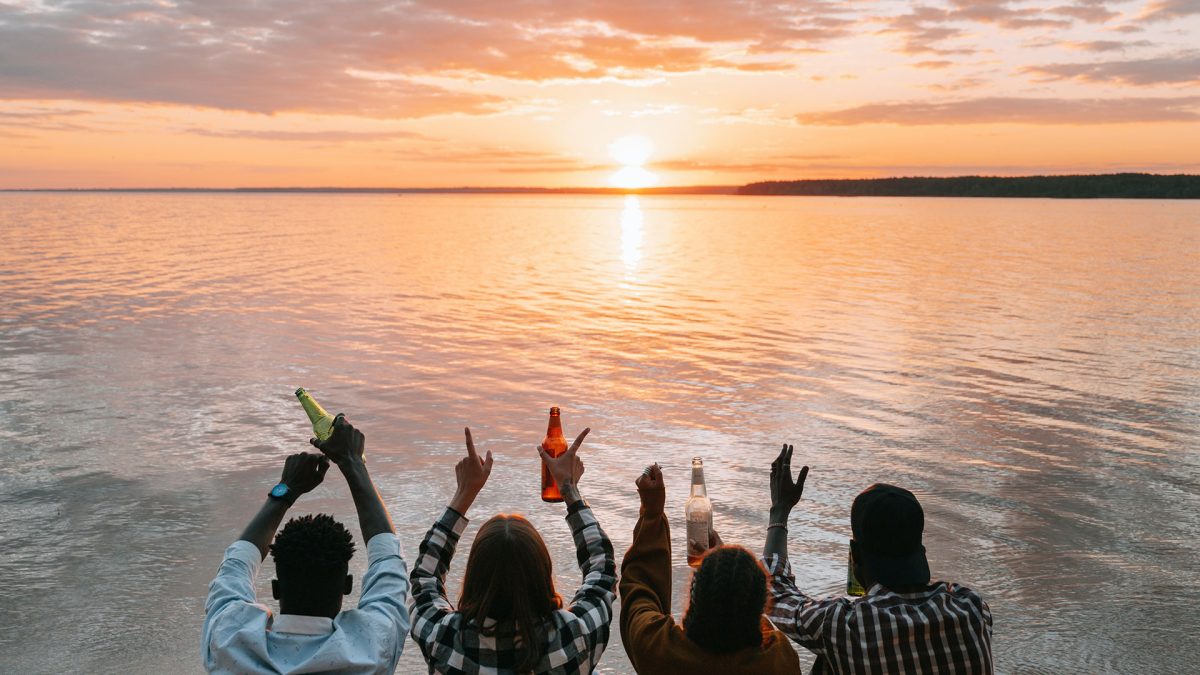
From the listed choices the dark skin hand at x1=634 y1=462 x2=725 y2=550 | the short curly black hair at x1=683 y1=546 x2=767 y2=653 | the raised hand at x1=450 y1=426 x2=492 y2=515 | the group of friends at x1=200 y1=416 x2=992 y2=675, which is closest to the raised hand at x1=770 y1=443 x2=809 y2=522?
the group of friends at x1=200 y1=416 x2=992 y2=675

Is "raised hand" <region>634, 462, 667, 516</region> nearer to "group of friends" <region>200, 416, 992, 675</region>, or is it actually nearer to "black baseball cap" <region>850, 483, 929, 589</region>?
"group of friends" <region>200, 416, 992, 675</region>

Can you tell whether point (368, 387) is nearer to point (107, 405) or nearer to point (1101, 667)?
point (107, 405)

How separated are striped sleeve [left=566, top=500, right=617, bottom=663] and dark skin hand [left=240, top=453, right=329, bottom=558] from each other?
3.07 feet

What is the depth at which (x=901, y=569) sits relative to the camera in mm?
3285

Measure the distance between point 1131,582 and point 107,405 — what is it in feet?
34.0

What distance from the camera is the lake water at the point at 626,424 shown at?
255 inches

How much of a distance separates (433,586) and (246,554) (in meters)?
0.62

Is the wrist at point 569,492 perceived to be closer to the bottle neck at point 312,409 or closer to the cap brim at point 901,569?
the cap brim at point 901,569

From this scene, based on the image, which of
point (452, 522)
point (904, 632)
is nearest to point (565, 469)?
point (452, 522)

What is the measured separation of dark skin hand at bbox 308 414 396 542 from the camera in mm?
3557

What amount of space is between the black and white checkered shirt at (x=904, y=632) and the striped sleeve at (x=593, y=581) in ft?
2.01

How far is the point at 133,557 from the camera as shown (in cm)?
696

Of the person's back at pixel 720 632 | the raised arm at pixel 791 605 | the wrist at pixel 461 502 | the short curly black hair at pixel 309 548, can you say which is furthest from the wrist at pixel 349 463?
the raised arm at pixel 791 605

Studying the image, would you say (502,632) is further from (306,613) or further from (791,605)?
(791,605)
